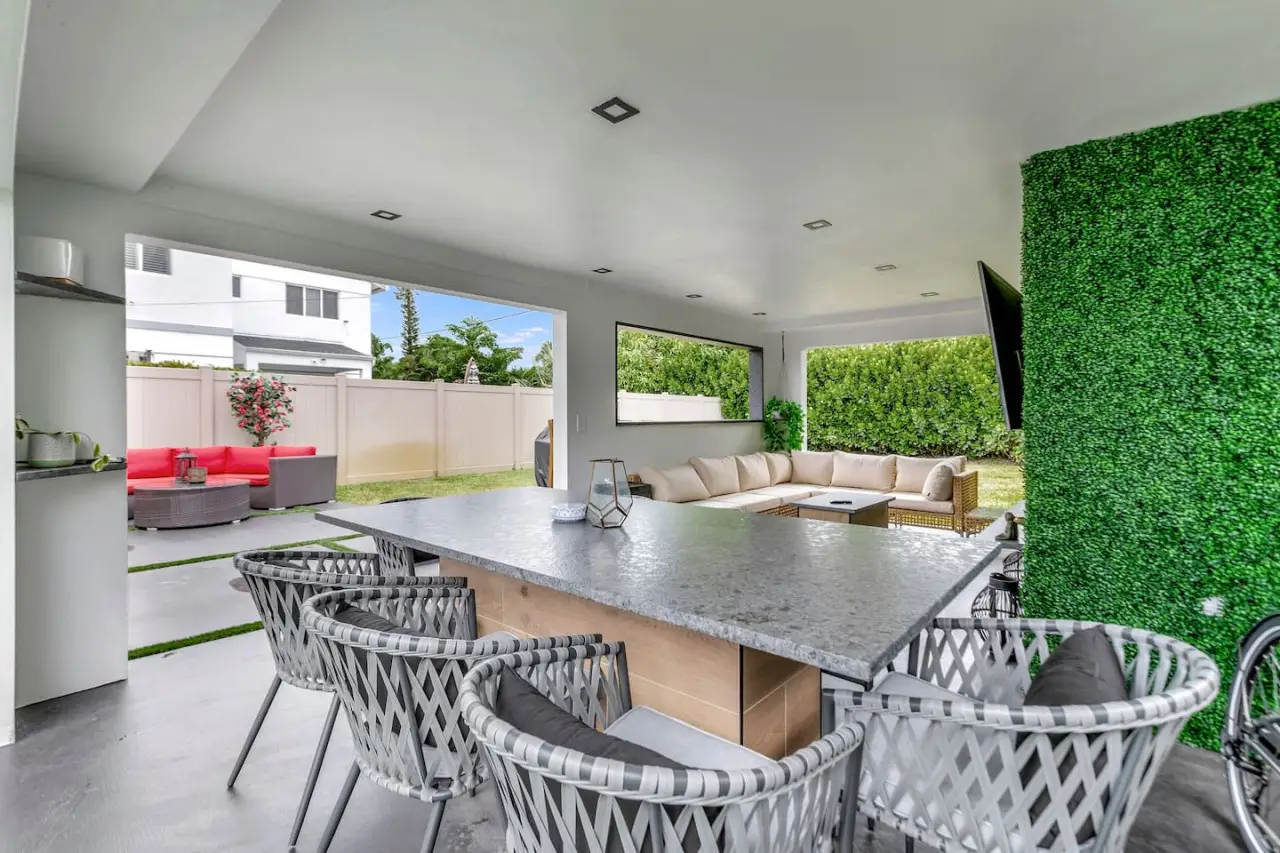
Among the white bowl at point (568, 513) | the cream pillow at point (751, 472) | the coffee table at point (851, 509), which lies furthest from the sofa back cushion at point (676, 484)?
the white bowl at point (568, 513)

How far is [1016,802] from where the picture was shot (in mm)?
905

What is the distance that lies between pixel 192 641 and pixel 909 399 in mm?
8358

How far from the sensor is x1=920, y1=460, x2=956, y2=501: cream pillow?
19.8 feet

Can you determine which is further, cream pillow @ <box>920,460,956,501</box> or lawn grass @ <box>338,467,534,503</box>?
lawn grass @ <box>338,467,534,503</box>

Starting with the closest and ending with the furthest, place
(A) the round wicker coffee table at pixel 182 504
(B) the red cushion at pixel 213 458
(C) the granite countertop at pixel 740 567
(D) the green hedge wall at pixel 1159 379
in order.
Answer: (C) the granite countertop at pixel 740 567, (D) the green hedge wall at pixel 1159 379, (A) the round wicker coffee table at pixel 182 504, (B) the red cushion at pixel 213 458

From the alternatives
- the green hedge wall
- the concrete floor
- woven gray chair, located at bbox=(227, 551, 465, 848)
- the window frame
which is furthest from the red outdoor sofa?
the green hedge wall

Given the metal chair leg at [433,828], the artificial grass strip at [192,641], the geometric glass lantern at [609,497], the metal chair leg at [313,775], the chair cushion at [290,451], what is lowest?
Result: the artificial grass strip at [192,641]

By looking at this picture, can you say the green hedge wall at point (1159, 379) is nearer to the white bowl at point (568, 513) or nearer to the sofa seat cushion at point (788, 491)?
the white bowl at point (568, 513)

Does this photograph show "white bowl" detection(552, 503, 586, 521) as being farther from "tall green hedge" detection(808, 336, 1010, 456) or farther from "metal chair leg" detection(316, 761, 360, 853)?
"tall green hedge" detection(808, 336, 1010, 456)

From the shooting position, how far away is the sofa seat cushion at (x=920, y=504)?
596 cm

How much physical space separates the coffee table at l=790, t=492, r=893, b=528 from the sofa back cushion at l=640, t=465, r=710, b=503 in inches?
39.1

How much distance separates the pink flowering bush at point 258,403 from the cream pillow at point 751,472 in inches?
246

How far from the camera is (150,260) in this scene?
33.9 feet

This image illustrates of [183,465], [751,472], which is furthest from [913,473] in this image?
[183,465]
